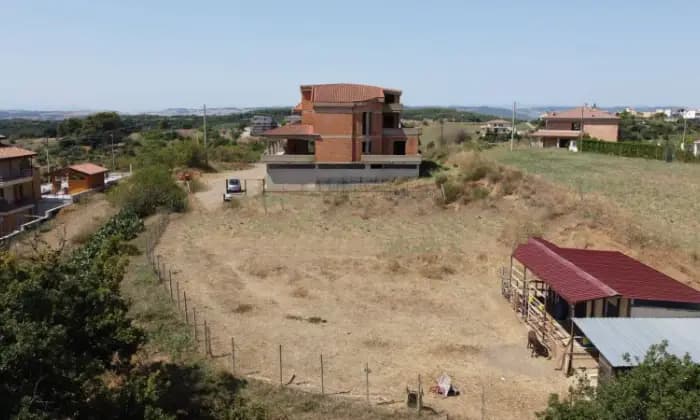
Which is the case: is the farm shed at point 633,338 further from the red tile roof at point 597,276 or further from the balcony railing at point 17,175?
the balcony railing at point 17,175

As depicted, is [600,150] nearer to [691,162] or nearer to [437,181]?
[691,162]

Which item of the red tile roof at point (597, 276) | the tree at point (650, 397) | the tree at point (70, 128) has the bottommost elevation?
the red tile roof at point (597, 276)

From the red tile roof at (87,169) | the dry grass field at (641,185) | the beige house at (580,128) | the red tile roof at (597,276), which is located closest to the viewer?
the red tile roof at (597,276)

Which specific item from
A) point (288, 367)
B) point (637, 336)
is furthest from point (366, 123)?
point (637, 336)

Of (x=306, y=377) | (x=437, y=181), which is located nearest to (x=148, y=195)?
(x=437, y=181)

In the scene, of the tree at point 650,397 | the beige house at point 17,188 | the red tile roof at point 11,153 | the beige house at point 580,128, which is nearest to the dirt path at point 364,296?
the tree at point 650,397

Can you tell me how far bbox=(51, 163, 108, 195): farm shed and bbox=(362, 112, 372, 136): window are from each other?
2835 cm

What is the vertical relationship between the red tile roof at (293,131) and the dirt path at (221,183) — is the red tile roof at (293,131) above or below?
above

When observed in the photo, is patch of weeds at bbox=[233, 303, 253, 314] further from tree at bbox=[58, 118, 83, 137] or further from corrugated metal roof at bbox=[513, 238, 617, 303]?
tree at bbox=[58, 118, 83, 137]

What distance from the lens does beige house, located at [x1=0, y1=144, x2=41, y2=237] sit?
48500mm

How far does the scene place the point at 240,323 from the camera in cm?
2314

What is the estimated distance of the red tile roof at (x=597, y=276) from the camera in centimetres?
2009

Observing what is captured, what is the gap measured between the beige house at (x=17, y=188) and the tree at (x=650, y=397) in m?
48.9

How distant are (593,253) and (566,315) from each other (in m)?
4.18
